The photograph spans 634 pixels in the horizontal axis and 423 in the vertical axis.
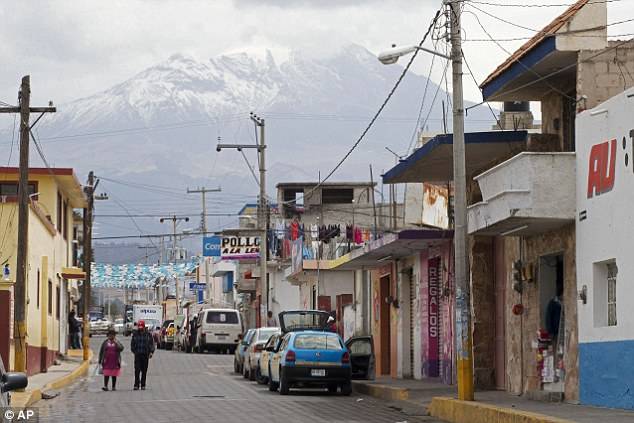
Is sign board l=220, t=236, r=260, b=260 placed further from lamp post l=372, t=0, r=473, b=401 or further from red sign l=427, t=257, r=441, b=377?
lamp post l=372, t=0, r=473, b=401

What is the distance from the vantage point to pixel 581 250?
2342 centimetres

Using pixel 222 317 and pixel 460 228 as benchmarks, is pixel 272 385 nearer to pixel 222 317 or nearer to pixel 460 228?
pixel 460 228

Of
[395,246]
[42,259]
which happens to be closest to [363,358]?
[395,246]

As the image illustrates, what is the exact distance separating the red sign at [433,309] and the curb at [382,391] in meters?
2.23

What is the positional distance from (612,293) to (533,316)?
4.70 m

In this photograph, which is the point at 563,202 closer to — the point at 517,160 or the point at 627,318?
the point at 517,160

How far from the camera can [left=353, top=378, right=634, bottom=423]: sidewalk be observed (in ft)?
65.2

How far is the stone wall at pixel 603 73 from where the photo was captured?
24.2 m

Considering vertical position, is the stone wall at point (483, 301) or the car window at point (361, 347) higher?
the stone wall at point (483, 301)

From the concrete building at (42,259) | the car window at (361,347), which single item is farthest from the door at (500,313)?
the concrete building at (42,259)

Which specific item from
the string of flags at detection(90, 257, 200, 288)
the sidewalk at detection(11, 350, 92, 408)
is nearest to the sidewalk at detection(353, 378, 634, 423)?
the sidewalk at detection(11, 350, 92, 408)

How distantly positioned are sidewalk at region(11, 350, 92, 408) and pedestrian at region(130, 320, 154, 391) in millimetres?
2199

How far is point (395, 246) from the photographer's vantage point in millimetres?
35688

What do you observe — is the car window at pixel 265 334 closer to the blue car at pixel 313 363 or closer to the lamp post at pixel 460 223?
the blue car at pixel 313 363
